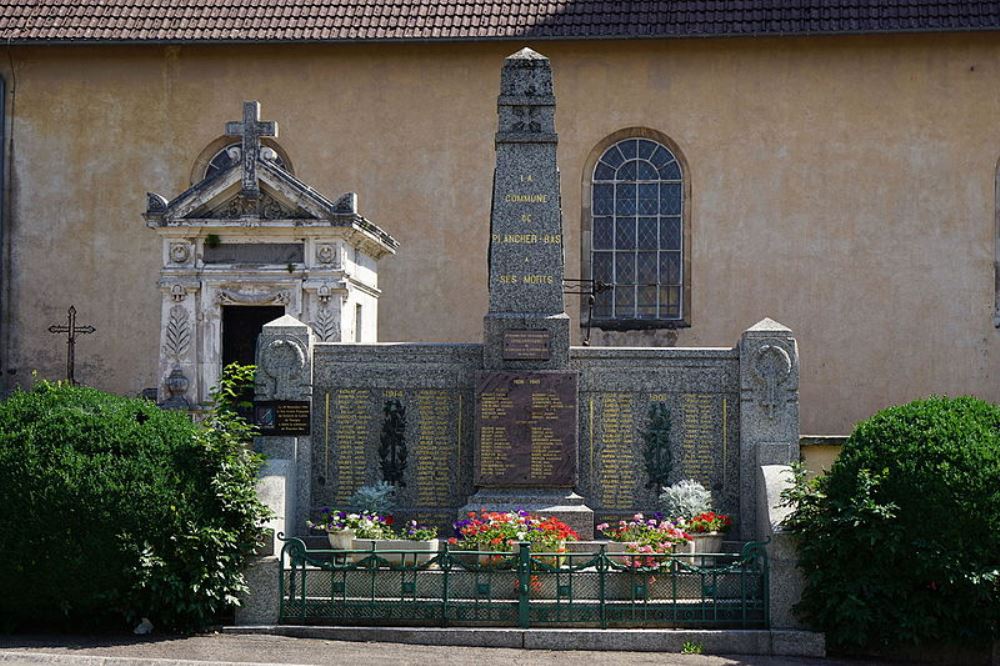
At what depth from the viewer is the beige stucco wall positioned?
2255 cm

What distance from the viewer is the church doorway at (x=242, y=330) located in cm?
1831

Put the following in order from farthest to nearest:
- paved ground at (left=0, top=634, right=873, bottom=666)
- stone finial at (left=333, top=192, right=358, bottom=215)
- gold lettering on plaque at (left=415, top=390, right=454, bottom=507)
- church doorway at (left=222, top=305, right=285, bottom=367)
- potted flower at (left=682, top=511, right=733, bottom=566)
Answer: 1. church doorway at (left=222, top=305, right=285, bottom=367)
2. stone finial at (left=333, top=192, right=358, bottom=215)
3. gold lettering on plaque at (left=415, top=390, right=454, bottom=507)
4. potted flower at (left=682, top=511, right=733, bottom=566)
5. paved ground at (left=0, top=634, right=873, bottom=666)

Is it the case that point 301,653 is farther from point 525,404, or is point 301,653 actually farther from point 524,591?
point 525,404

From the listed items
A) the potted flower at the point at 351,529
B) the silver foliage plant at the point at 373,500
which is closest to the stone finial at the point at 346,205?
the silver foliage plant at the point at 373,500

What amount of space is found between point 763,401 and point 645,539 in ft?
6.85

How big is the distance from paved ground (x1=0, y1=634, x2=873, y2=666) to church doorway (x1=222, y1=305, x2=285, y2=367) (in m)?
7.15

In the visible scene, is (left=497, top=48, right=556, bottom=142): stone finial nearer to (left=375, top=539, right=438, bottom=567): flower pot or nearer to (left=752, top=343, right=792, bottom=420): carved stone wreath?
(left=752, top=343, right=792, bottom=420): carved stone wreath

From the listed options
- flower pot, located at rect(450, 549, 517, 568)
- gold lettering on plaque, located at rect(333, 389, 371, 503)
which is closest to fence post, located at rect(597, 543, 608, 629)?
flower pot, located at rect(450, 549, 517, 568)

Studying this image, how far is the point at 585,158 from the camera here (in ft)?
75.8

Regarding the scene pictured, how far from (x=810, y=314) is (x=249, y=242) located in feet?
29.3

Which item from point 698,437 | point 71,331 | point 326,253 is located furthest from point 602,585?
point 71,331

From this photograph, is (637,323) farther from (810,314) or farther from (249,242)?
(249,242)

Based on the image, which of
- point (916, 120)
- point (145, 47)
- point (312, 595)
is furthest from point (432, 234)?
point (312, 595)

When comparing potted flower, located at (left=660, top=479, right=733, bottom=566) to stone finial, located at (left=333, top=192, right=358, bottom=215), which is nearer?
potted flower, located at (left=660, top=479, right=733, bottom=566)
